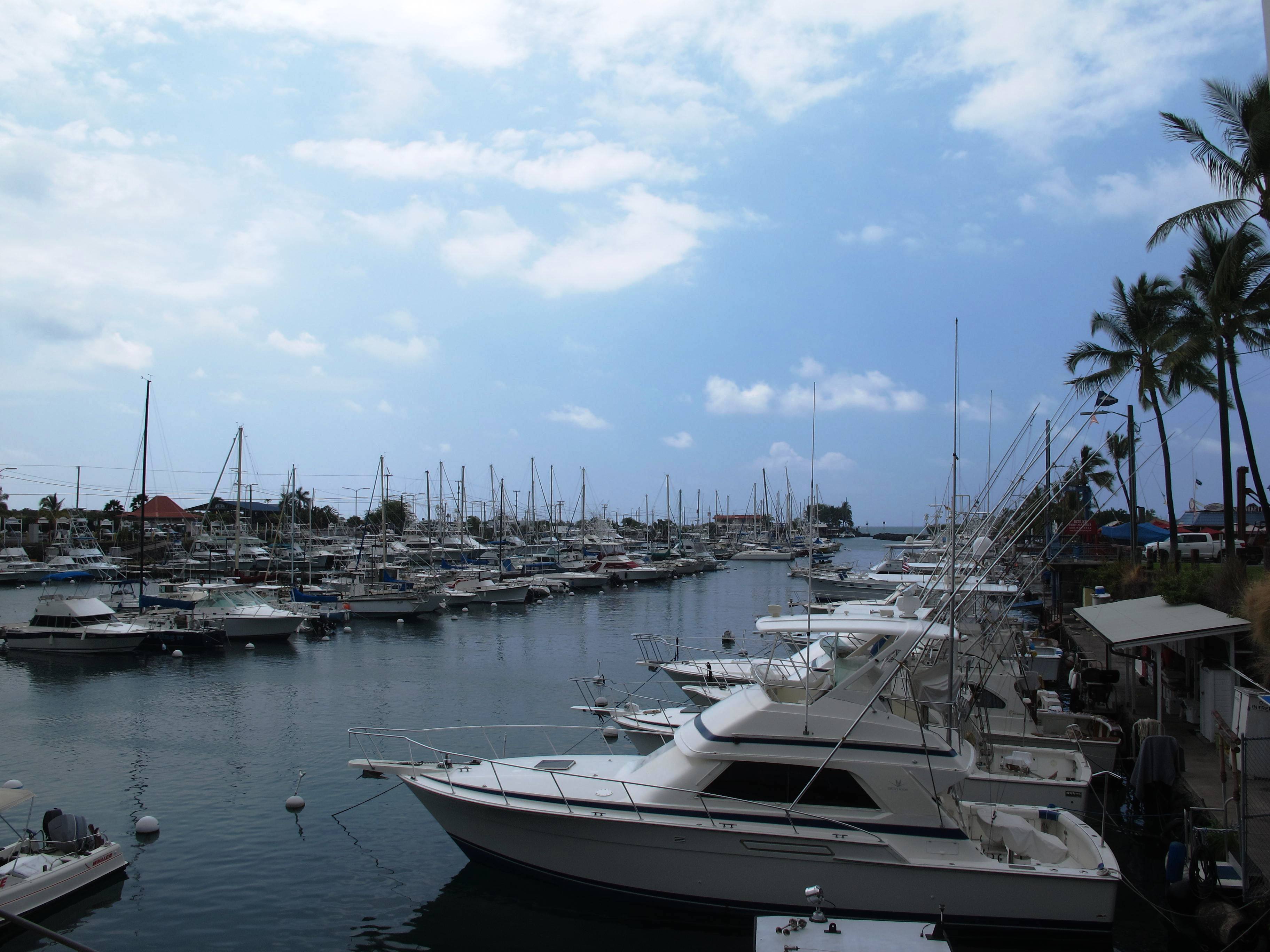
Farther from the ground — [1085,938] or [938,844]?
[938,844]

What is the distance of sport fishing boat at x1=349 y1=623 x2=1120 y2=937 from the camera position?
417 inches

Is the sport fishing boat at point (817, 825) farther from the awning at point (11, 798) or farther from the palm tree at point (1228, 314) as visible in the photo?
the palm tree at point (1228, 314)

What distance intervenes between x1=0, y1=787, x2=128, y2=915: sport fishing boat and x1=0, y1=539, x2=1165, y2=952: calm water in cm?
43

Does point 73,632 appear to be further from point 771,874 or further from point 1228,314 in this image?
point 1228,314

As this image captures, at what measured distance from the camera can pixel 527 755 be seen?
66.4 feet

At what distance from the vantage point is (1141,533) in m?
51.7

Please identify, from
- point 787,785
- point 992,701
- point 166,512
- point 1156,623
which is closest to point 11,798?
point 787,785

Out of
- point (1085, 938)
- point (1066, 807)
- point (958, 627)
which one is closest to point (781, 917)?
point (1085, 938)

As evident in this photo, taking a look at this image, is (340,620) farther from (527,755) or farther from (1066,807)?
(1066,807)

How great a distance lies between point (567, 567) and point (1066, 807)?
235 ft

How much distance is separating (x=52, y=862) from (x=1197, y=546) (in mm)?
40750

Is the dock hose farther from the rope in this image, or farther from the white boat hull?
the white boat hull

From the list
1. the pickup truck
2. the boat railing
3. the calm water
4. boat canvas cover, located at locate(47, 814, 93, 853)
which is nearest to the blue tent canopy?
the pickup truck

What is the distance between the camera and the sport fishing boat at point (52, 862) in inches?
467
